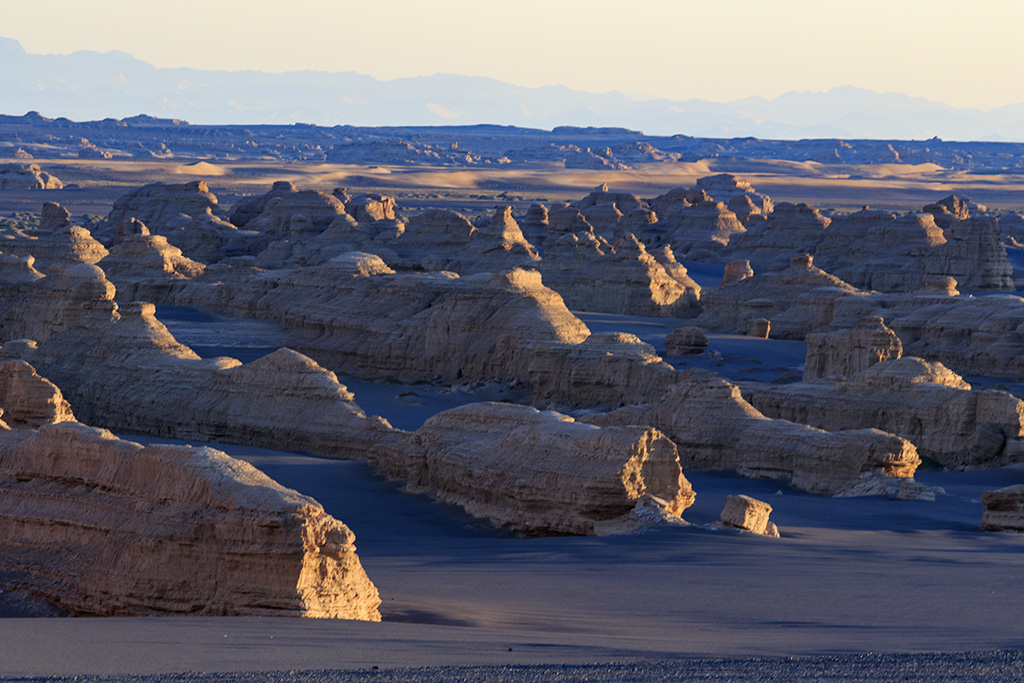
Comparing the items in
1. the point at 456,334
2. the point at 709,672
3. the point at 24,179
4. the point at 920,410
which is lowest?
the point at 24,179

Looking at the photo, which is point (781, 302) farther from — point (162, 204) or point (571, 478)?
point (162, 204)

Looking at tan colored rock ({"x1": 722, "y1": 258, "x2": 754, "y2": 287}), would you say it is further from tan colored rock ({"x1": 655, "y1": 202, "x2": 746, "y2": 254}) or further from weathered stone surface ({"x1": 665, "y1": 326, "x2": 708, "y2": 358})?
tan colored rock ({"x1": 655, "y1": 202, "x2": 746, "y2": 254})

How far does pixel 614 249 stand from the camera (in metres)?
78.3

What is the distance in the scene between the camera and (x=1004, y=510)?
27000mm

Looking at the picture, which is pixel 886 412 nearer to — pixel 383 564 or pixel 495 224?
pixel 383 564

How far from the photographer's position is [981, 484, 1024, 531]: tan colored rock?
87.8ft

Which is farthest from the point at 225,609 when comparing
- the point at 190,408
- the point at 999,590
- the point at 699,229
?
the point at 699,229

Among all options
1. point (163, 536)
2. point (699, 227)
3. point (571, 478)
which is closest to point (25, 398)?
point (571, 478)

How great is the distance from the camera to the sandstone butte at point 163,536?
55.7ft

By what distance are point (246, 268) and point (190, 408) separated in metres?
33.6

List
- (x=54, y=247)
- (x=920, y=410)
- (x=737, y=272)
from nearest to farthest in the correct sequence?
(x=920, y=410), (x=54, y=247), (x=737, y=272)

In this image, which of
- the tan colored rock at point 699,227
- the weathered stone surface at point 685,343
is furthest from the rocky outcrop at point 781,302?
the tan colored rock at point 699,227

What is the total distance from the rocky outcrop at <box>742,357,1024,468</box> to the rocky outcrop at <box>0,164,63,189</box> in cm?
15101

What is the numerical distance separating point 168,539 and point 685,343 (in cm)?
3950
